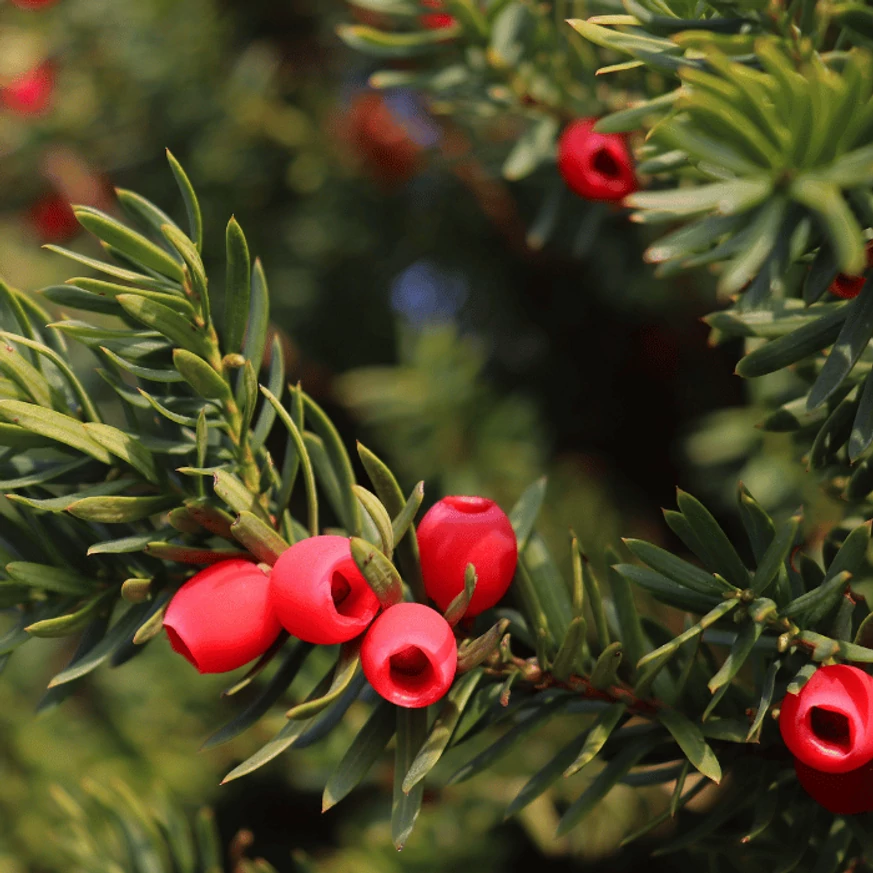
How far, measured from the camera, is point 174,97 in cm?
151

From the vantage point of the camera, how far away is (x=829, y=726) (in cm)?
47

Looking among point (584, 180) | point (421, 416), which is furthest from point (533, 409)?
point (584, 180)

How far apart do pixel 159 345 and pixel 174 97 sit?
3.94ft

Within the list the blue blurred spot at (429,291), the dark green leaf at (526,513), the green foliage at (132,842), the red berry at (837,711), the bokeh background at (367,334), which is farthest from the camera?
the blue blurred spot at (429,291)

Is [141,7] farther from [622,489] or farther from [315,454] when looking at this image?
[315,454]

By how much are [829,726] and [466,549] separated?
23 centimetres

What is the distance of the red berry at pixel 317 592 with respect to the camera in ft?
1.45

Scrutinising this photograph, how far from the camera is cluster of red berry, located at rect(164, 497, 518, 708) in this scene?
0.44 metres

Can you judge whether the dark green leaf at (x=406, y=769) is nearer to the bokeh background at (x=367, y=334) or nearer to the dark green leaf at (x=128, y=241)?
the dark green leaf at (x=128, y=241)

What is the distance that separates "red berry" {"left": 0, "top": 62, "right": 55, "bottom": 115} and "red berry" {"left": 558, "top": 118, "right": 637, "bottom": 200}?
1191 mm

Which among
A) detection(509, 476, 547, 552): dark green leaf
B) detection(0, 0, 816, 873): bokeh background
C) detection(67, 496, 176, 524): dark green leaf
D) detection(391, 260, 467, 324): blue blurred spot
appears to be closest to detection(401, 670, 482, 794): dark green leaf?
detection(509, 476, 547, 552): dark green leaf

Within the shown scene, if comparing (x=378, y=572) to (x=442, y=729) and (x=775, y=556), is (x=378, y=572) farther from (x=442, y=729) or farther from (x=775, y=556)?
(x=775, y=556)

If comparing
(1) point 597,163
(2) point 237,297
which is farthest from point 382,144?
(2) point 237,297

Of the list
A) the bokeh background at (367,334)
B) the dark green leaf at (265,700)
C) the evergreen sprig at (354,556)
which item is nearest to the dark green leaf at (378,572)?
the evergreen sprig at (354,556)
